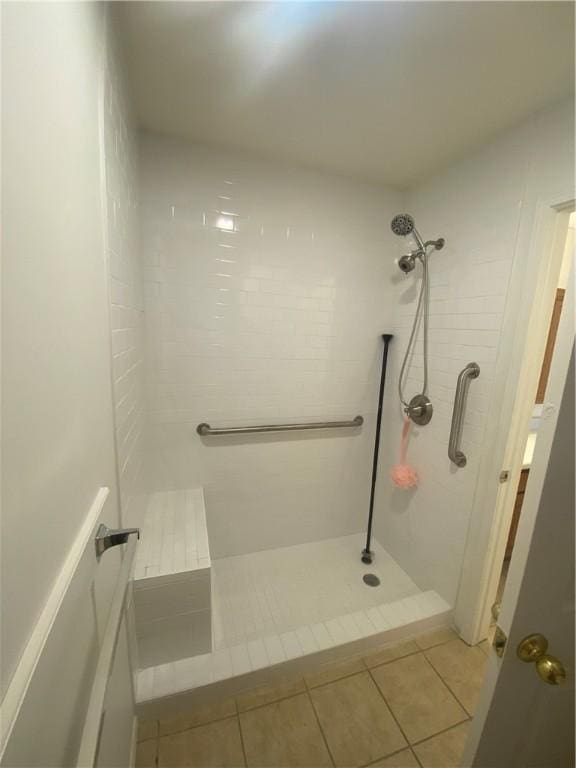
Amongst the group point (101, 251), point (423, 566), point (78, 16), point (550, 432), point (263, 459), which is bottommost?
point (423, 566)

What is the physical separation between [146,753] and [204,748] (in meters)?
0.20

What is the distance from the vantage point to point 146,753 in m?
1.04

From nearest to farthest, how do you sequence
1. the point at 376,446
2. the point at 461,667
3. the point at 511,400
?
the point at 511,400 → the point at 461,667 → the point at 376,446

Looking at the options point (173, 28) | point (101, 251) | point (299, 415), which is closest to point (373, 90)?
point (173, 28)

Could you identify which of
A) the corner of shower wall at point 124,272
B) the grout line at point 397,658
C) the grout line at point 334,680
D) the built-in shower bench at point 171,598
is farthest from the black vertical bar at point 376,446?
the corner of shower wall at point 124,272

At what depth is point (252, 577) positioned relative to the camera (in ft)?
5.95

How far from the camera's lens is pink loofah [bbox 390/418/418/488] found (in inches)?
68.6

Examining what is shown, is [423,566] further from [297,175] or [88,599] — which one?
[297,175]

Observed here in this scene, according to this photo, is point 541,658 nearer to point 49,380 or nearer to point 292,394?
point 49,380

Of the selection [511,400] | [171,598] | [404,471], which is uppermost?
[511,400]

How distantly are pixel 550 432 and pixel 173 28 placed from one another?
151cm

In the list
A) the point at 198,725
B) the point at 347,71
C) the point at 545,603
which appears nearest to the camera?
the point at 545,603

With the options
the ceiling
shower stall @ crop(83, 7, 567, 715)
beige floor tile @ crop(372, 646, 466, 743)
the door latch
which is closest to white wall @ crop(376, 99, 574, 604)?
shower stall @ crop(83, 7, 567, 715)

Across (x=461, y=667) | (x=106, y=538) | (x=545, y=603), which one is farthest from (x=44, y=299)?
(x=461, y=667)
